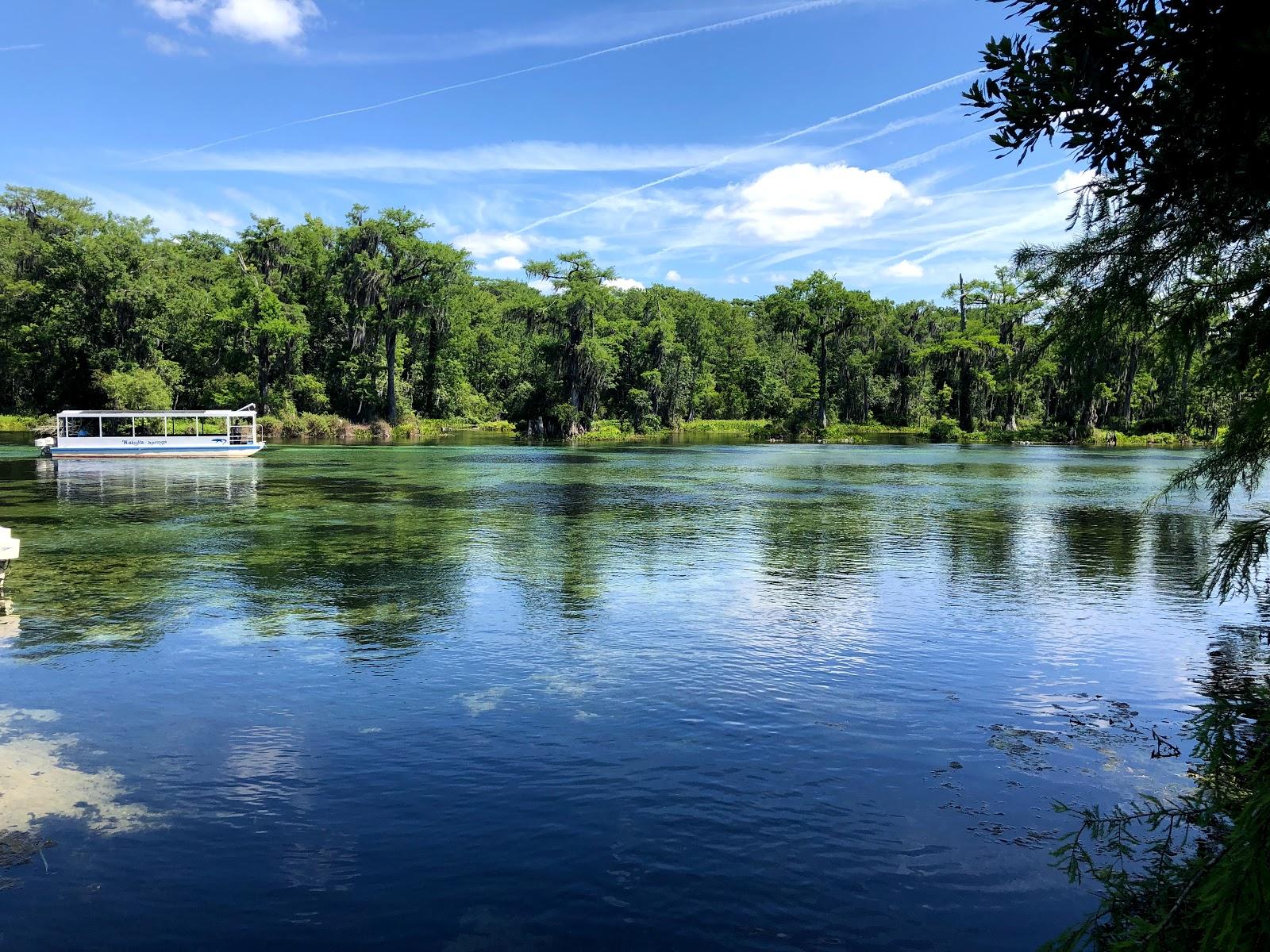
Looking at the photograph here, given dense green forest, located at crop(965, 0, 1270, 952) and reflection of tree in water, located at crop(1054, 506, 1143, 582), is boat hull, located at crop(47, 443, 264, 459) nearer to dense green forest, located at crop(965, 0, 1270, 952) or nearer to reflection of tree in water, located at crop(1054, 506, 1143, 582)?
reflection of tree in water, located at crop(1054, 506, 1143, 582)

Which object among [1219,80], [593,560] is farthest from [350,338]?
[1219,80]

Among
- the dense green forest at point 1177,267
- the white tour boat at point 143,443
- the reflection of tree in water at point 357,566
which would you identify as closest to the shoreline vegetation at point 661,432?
the white tour boat at point 143,443

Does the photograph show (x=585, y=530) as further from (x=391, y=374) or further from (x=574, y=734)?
(x=391, y=374)

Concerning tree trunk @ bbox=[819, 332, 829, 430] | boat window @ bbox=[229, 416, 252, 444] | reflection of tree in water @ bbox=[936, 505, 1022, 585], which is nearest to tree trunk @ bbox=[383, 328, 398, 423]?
boat window @ bbox=[229, 416, 252, 444]

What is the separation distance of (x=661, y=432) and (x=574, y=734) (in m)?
89.7

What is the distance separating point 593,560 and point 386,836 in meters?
12.9

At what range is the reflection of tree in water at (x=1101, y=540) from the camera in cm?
1956

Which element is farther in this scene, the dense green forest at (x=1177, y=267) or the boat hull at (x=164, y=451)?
the boat hull at (x=164, y=451)

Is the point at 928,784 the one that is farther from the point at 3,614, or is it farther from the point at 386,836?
the point at 3,614

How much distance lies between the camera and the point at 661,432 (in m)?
98.8

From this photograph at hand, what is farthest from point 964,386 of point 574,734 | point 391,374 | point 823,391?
point 574,734

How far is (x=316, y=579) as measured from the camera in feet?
58.0

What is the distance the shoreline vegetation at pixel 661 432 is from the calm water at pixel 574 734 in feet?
203

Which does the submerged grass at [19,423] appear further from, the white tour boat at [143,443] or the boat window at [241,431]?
the white tour boat at [143,443]
